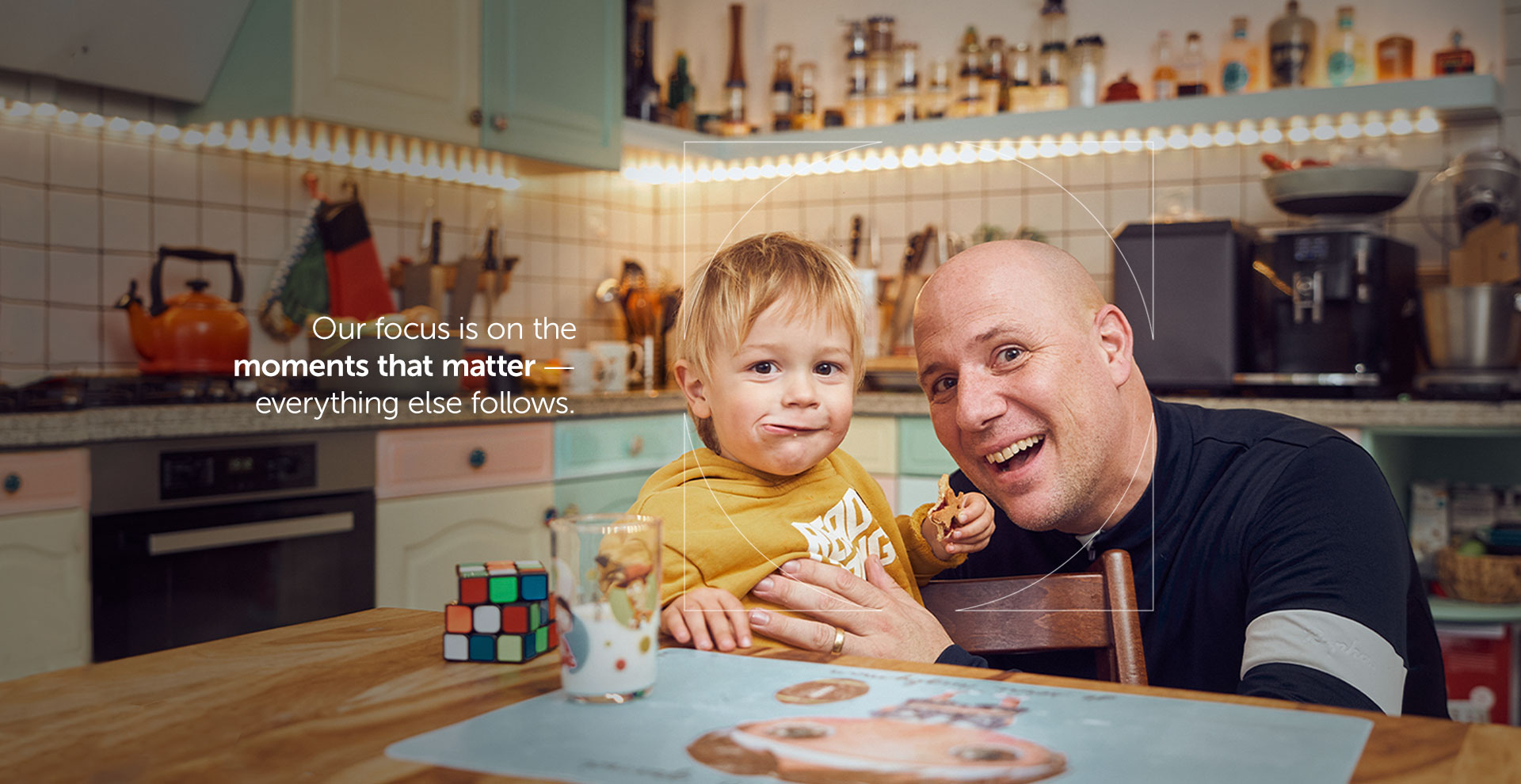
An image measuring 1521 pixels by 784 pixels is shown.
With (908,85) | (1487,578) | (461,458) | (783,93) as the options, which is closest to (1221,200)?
(908,85)

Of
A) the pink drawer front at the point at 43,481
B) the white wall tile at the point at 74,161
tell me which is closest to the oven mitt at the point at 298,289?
the white wall tile at the point at 74,161

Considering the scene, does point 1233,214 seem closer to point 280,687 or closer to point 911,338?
point 911,338

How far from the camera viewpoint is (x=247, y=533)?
6.60ft

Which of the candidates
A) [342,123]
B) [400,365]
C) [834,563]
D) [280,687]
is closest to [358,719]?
[280,687]

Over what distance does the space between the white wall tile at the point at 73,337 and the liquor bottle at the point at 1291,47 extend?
2718mm

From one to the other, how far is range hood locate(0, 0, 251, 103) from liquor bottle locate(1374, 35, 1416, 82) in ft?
8.46

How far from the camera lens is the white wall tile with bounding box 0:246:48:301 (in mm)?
2189

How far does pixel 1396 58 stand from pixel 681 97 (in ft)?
6.28

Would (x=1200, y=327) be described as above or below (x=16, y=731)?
above

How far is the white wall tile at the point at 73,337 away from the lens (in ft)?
7.40

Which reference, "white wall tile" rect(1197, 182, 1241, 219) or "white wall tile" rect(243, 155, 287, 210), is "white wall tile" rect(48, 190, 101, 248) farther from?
"white wall tile" rect(1197, 182, 1241, 219)

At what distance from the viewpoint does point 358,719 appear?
22.5 inches

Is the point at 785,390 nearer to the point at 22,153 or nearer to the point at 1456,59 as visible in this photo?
the point at 22,153

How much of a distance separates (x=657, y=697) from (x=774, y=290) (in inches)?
10.9
